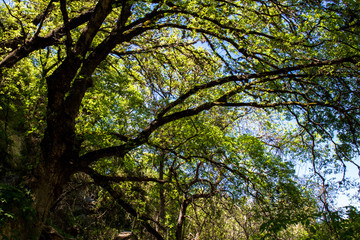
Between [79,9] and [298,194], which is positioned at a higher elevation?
[79,9]

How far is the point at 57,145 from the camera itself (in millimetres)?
5199

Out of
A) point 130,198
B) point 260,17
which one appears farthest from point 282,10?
point 130,198

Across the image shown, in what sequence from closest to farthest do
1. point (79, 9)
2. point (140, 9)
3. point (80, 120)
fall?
point (140, 9), point (80, 120), point (79, 9)

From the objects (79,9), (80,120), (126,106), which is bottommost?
(80,120)

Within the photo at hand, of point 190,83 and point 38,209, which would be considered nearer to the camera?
point 38,209

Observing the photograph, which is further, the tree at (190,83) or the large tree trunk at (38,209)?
the tree at (190,83)

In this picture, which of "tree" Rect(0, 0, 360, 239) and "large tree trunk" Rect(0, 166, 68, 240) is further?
"tree" Rect(0, 0, 360, 239)

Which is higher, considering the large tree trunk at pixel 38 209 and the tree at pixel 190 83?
the tree at pixel 190 83

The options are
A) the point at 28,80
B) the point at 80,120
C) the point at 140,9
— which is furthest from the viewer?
the point at 28,80

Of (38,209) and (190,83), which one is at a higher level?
(190,83)

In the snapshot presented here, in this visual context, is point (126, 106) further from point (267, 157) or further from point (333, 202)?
point (333, 202)

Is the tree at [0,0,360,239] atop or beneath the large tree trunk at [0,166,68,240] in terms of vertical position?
atop

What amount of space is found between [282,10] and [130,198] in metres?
6.57

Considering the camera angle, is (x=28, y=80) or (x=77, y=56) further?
(x=28, y=80)
